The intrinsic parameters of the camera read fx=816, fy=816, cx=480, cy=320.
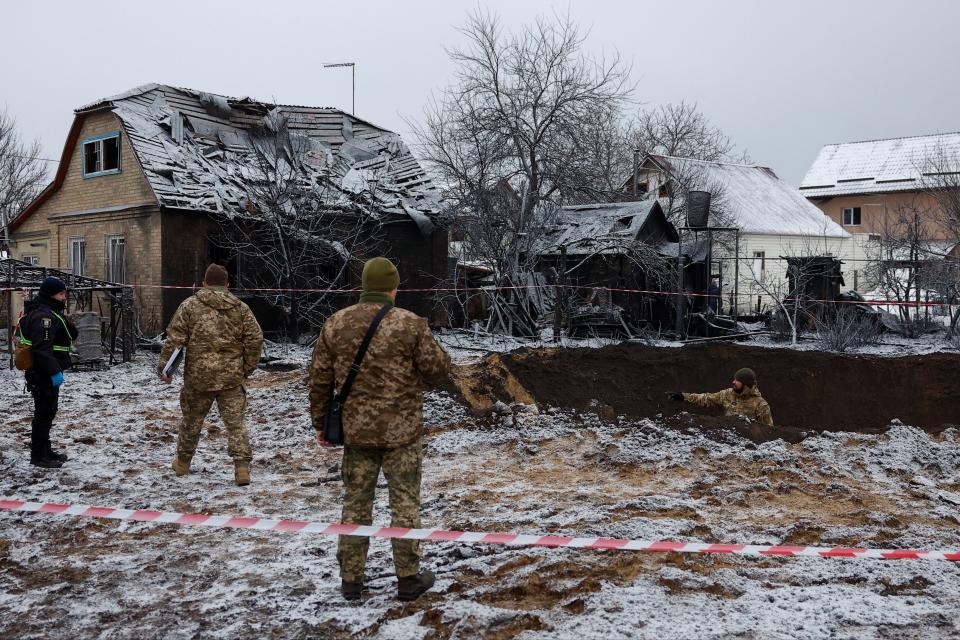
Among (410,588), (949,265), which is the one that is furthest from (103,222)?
(949,265)

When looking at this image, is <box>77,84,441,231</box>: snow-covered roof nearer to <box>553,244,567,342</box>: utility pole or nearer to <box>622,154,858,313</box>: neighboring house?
<box>553,244,567,342</box>: utility pole

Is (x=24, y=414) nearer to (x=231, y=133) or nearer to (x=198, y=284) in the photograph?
(x=198, y=284)

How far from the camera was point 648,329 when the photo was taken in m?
20.8

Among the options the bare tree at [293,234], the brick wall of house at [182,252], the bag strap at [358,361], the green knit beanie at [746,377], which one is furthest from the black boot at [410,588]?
the brick wall of house at [182,252]

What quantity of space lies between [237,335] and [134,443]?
2.49 meters

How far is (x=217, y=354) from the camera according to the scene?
686 cm

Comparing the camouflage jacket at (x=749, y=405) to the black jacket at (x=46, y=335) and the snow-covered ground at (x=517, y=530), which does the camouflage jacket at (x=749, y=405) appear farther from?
the black jacket at (x=46, y=335)

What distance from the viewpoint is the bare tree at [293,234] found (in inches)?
721

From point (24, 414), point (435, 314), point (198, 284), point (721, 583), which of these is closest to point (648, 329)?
point (435, 314)

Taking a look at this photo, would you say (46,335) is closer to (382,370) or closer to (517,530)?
(382,370)

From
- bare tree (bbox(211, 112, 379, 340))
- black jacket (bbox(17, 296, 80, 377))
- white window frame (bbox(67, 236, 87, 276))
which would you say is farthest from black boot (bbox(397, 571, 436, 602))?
white window frame (bbox(67, 236, 87, 276))

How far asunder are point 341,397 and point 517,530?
2001 millimetres

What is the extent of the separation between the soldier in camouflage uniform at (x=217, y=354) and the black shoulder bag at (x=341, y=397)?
278 cm

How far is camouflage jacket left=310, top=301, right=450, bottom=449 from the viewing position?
4.27m
